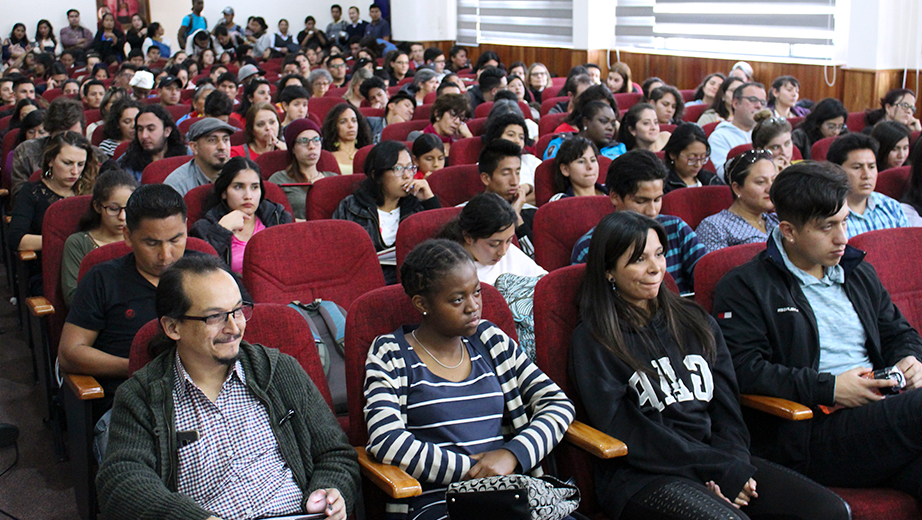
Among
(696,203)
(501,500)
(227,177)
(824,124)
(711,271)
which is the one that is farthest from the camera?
(824,124)

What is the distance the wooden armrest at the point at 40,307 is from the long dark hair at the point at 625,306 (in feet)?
5.35

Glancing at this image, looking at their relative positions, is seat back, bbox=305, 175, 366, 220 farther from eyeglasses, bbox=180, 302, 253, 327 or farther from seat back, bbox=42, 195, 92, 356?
eyeglasses, bbox=180, 302, 253, 327

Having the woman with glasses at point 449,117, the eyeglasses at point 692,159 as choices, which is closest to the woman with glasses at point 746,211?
the eyeglasses at point 692,159

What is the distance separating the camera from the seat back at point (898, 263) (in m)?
2.53

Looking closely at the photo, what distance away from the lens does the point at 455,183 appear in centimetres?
389

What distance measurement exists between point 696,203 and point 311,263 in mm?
1506

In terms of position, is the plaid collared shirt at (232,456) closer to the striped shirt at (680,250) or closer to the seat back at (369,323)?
the seat back at (369,323)

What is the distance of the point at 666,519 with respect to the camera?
1817mm

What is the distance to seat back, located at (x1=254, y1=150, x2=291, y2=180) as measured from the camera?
427 cm

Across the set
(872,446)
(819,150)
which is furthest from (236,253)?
(819,150)

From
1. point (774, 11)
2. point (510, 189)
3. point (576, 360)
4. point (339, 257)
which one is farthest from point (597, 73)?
point (576, 360)

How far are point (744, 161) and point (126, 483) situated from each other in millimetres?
2300

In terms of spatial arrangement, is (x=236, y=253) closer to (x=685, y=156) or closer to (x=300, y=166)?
(x=300, y=166)

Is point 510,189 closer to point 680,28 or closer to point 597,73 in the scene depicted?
point 597,73
